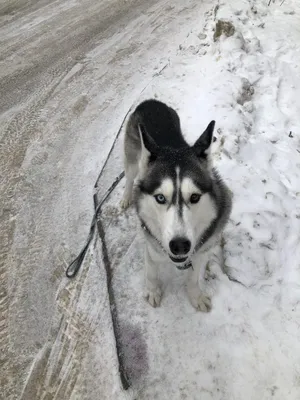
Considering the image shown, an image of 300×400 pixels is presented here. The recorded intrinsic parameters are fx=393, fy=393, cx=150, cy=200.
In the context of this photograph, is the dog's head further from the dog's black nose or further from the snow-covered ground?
the snow-covered ground

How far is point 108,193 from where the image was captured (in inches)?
189

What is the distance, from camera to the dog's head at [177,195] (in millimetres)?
2762

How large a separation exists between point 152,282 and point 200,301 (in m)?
0.47

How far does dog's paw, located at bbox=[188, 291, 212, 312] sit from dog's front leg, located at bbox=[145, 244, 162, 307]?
0.32 metres

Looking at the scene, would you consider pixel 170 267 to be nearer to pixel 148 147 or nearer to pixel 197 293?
pixel 197 293

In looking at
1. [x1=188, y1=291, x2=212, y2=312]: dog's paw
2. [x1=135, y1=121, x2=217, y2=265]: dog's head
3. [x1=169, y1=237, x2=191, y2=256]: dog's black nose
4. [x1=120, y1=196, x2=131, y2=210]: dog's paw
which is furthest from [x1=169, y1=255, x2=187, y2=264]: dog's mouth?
[x1=120, y1=196, x2=131, y2=210]: dog's paw

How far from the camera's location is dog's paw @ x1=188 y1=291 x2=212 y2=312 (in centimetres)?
361

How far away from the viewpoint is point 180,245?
8.96 feet

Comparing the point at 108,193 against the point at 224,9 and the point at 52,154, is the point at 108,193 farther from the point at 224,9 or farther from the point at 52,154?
the point at 224,9

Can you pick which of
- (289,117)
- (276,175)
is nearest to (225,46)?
(289,117)

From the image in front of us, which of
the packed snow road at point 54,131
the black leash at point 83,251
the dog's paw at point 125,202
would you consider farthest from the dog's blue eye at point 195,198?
the dog's paw at point 125,202

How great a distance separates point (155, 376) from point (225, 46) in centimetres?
547

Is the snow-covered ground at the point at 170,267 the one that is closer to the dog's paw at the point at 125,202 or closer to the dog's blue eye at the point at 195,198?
the dog's paw at the point at 125,202

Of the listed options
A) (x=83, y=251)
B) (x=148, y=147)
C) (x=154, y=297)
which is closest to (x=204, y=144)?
(x=148, y=147)
